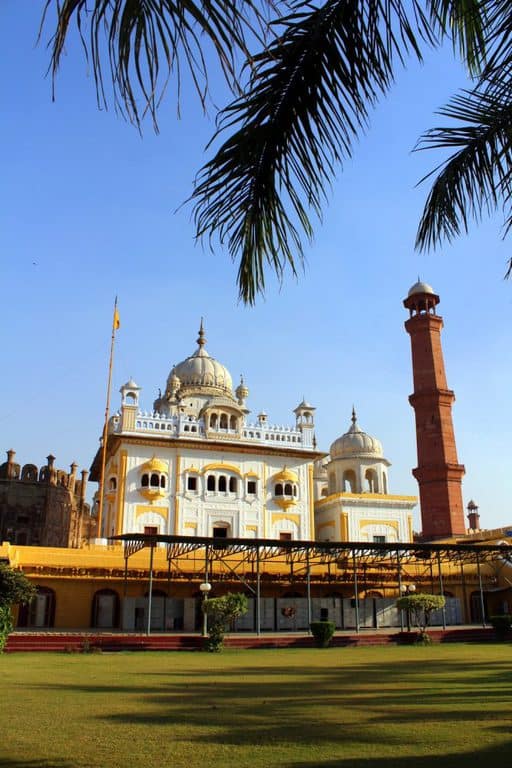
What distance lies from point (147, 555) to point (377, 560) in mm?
10118

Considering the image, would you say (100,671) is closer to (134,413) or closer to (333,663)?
(333,663)

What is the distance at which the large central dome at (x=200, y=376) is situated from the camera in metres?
44.2

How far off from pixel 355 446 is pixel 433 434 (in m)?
4.87

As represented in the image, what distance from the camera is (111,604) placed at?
94.2 ft

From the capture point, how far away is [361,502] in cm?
3900

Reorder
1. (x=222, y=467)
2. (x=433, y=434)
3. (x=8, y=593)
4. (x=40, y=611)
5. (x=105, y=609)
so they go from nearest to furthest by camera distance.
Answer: (x=8, y=593) → (x=40, y=611) → (x=105, y=609) → (x=222, y=467) → (x=433, y=434)

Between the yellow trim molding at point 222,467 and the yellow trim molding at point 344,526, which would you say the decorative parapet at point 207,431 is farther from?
the yellow trim molding at point 344,526

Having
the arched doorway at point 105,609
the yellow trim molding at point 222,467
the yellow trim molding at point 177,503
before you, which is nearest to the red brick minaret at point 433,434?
the yellow trim molding at point 222,467

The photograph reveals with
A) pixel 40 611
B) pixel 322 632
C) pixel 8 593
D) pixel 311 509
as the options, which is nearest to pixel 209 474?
pixel 311 509

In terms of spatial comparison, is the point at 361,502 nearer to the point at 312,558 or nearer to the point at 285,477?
the point at 285,477

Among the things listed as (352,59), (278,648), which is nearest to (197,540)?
(278,648)

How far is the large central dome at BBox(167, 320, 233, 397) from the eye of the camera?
145 feet

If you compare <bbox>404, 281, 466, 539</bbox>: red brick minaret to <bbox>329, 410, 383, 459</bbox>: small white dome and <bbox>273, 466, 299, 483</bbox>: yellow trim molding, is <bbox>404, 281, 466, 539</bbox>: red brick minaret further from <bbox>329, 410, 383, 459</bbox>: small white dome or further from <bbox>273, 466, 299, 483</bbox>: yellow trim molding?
<bbox>273, 466, 299, 483</bbox>: yellow trim molding

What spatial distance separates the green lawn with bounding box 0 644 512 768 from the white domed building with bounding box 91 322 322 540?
18.8m
